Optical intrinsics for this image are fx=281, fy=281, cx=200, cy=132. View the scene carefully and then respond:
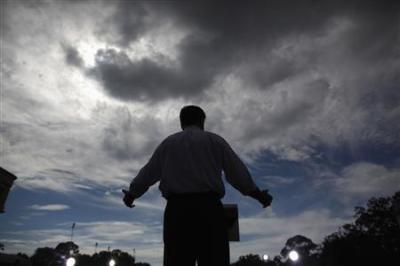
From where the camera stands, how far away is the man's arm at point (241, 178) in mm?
2928

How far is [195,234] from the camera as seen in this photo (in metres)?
2.48

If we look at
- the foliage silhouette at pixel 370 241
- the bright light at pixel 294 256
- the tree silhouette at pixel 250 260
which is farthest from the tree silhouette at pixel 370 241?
the bright light at pixel 294 256

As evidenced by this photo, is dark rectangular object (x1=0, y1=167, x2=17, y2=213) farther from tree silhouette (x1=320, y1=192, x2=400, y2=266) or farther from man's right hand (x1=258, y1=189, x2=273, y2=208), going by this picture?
tree silhouette (x1=320, y1=192, x2=400, y2=266)

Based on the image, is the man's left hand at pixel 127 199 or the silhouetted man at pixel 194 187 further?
the man's left hand at pixel 127 199

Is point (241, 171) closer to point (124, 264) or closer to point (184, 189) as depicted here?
point (184, 189)

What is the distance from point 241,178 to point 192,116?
35.6 inches

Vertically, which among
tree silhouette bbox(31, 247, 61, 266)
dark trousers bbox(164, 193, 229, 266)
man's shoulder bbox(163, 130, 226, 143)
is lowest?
dark trousers bbox(164, 193, 229, 266)

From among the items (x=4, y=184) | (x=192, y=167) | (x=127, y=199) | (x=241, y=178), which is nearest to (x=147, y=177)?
(x=127, y=199)

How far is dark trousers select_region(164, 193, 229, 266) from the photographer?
2.45 meters

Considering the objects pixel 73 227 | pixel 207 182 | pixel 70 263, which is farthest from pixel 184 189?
pixel 73 227

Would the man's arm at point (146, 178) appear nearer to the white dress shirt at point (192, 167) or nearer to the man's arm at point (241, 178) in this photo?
the white dress shirt at point (192, 167)

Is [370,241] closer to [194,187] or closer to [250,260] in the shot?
[250,260]

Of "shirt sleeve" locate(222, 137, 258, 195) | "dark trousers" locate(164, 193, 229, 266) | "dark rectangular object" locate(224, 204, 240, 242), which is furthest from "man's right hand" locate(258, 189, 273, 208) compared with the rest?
"dark trousers" locate(164, 193, 229, 266)

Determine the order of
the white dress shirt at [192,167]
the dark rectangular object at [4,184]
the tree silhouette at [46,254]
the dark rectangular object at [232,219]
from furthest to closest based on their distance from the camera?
the tree silhouette at [46,254] < the dark rectangular object at [4,184] < the dark rectangular object at [232,219] < the white dress shirt at [192,167]
